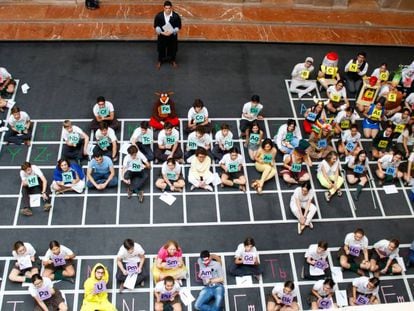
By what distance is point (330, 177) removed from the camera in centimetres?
898

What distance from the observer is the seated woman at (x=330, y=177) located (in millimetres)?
8867

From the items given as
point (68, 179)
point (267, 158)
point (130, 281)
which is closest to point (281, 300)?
point (130, 281)

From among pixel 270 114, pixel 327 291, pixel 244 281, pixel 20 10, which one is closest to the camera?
pixel 327 291

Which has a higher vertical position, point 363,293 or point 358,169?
point 358,169

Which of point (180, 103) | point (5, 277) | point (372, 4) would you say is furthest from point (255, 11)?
point (5, 277)

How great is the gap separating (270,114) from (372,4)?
5237 mm

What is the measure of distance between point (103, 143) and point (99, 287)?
2.81 meters

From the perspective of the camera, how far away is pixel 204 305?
7.36 metres

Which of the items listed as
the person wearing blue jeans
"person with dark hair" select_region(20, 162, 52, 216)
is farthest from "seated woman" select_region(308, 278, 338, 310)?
"person with dark hair" select_region(20, 162, 52, 216)

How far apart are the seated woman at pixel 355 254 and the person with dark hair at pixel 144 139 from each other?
3655mm

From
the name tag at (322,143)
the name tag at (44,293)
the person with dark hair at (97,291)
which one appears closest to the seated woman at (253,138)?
the name tag at (322,143)

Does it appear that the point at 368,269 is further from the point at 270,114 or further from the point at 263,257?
the point at 270,114

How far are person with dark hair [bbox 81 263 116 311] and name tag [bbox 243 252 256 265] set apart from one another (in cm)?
202

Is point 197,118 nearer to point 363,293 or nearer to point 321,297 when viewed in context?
point 321,297
